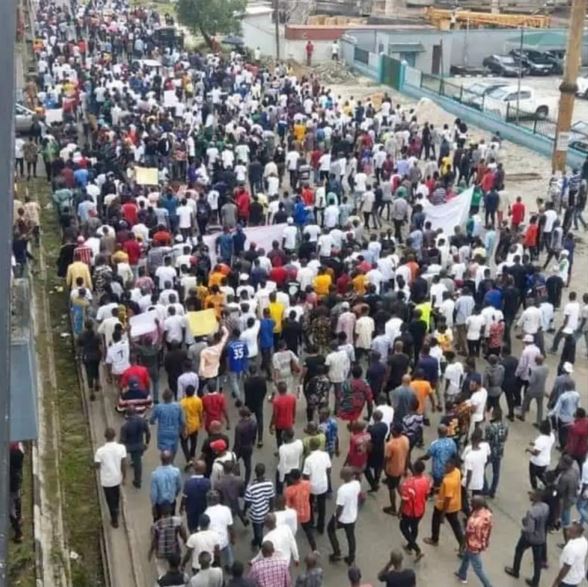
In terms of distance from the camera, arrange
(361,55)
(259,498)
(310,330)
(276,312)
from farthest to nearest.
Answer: (361,55) < (276,312) < (310,330) < (259,498)

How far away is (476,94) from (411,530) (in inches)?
1005

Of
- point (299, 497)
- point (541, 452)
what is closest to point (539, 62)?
point (541, 452)

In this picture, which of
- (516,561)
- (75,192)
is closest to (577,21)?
(75,192)

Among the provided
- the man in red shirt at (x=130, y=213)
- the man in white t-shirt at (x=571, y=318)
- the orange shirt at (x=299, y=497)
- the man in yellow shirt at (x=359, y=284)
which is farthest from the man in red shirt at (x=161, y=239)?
the orange shirt at (x=299, y=497)

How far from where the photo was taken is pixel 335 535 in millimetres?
9641

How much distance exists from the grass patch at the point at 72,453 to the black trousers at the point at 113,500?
0.35 metres

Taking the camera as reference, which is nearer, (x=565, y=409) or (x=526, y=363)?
(x=565, y=409)

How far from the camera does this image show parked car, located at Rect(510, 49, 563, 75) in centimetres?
4203

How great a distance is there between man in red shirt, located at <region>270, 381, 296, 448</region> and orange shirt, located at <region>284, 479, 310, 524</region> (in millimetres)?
1582

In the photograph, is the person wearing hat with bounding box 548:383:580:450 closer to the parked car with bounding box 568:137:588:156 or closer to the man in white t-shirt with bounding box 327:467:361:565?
the man in white t-shirt with bounding box 327:467:361:565

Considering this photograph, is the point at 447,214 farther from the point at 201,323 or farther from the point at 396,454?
the point at 396,454

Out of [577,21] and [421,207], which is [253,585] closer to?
[421,207]

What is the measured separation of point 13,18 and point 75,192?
12.7 metres

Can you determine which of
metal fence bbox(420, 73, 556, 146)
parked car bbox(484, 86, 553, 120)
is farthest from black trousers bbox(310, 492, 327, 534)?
parked car bbox(484, 86, 553, 120)
